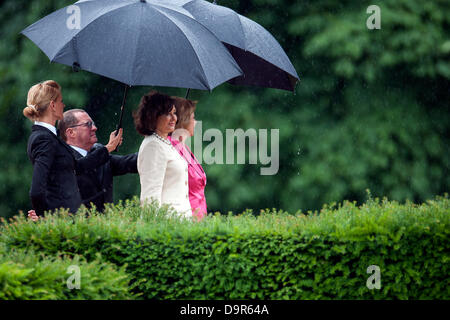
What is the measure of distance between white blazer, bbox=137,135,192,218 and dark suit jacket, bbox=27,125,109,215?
1.93ft

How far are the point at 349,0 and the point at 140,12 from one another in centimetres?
561

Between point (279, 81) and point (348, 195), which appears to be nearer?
point (279, 81)

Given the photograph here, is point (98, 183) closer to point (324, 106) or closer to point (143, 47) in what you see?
point (143, 47)

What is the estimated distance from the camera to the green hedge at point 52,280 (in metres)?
3.61

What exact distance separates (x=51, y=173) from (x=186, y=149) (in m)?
1.37

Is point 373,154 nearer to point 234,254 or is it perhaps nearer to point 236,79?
point 236,79

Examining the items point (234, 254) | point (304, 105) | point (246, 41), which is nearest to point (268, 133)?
point (304, 105)

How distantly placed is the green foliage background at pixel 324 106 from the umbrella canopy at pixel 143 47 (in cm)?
461

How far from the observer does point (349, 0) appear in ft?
33.0

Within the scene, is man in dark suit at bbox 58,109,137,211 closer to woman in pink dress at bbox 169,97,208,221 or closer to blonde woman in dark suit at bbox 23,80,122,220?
blonde woman in dark suit at bbox 23,80,122,220

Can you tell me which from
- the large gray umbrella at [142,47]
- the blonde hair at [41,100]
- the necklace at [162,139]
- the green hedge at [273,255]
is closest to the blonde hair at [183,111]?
the necklace at [162,139]

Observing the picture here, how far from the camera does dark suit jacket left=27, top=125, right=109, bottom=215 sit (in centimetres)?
523

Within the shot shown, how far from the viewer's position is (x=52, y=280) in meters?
3.80

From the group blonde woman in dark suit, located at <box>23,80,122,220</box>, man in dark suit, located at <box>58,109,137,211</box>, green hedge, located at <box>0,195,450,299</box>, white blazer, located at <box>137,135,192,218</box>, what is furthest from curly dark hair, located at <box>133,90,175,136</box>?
green hedge, located at <box>0,195,450,299</box>
